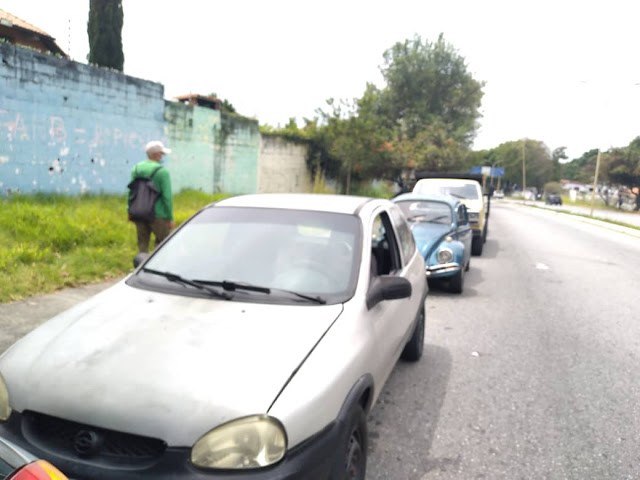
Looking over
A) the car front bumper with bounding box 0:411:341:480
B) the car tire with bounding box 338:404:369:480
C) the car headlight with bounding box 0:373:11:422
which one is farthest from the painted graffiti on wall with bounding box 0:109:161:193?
the car tire with bounding box 338:404:369:480

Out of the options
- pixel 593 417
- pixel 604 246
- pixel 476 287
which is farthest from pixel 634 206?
pixel 593 417

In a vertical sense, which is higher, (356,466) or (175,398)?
(175,398)

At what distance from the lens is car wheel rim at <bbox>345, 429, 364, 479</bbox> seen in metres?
2.35

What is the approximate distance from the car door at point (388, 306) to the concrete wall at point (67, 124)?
25.1ft

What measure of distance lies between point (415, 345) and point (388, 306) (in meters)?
1.41

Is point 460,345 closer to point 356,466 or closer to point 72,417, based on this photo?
point 356,466

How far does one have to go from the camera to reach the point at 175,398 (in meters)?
1.99

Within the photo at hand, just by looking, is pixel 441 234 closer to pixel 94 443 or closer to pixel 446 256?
pixel 446 256

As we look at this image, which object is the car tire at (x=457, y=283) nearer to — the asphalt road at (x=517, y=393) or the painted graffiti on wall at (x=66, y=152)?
the asphalt road at (x=517, y=393)

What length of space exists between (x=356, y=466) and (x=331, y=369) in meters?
0.54

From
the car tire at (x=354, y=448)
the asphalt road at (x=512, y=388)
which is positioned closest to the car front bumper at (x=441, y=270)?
the asphalt road at (x=512, y=388)

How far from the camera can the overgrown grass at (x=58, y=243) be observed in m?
6.22

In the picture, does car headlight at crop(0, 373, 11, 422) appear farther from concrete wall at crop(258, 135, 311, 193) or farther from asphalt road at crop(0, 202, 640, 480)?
concrete wall at crop(258, 135, 311, 193)

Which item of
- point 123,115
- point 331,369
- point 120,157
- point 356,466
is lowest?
point 356,466
